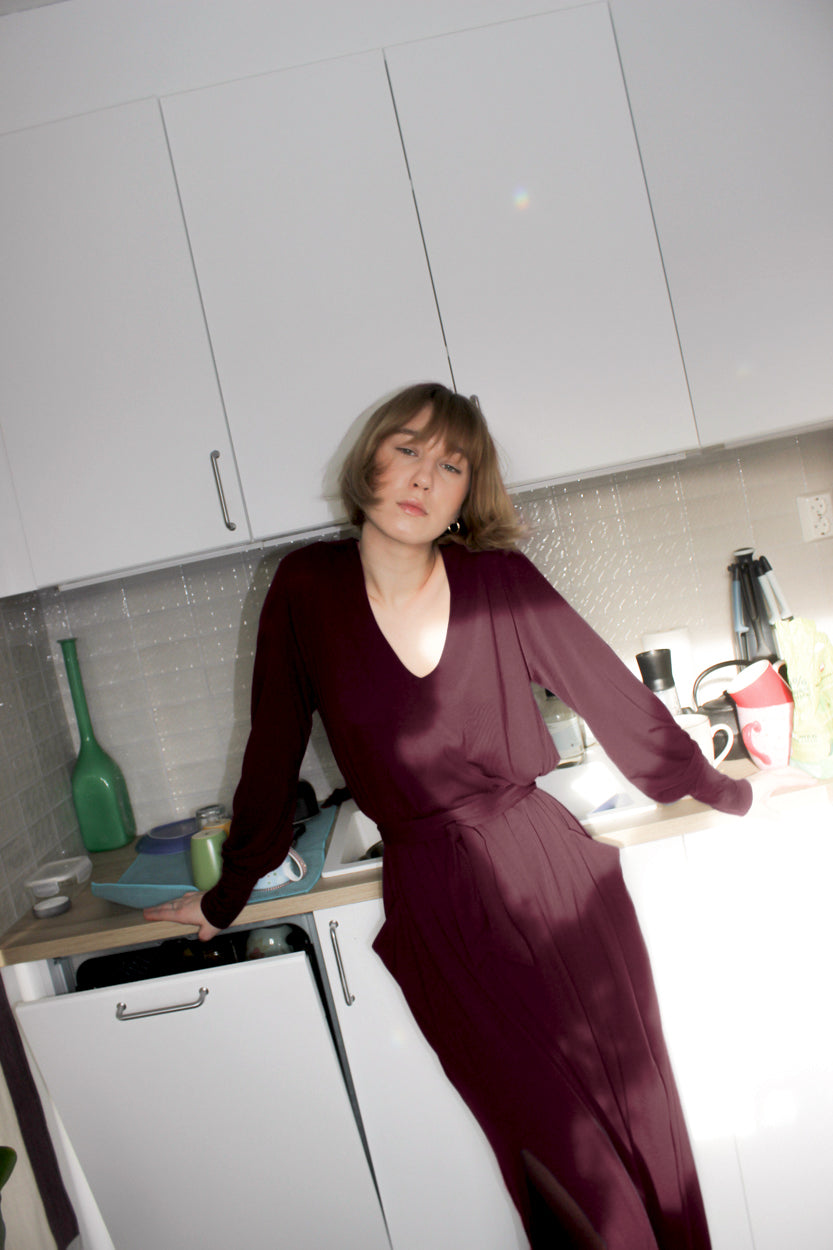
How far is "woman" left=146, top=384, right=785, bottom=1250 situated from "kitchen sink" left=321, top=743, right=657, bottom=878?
239 millimetres

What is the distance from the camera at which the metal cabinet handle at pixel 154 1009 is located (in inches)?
51.8

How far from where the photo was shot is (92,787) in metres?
1.75

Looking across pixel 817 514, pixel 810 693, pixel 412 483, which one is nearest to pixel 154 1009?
pixel 412 483

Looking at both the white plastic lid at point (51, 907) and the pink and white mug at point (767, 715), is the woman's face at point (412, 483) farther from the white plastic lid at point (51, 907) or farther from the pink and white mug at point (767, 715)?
the white plastic lid at point (51, 907)

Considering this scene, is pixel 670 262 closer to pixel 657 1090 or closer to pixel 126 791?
pixel 657 1090

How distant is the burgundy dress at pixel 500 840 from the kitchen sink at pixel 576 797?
0.23m

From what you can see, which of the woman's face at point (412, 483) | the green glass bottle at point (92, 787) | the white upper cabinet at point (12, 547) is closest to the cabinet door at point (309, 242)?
the woman's face at point (412, 483)

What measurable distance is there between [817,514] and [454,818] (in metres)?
1.09

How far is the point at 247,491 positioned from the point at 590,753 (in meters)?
0.88

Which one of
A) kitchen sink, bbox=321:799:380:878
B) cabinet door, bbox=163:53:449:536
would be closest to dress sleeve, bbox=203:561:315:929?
kitchen sink, bbox=321:799:380:878

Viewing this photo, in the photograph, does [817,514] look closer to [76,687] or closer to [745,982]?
[745,982]

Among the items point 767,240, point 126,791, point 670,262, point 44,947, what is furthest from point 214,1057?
point 767,240

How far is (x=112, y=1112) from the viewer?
4.47 ft

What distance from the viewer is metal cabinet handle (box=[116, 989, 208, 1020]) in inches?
51.8
